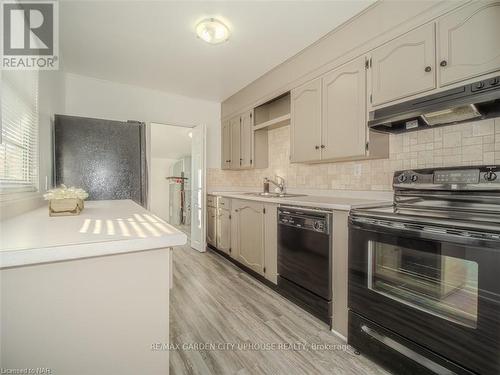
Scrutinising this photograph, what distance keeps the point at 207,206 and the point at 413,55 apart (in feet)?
10.4

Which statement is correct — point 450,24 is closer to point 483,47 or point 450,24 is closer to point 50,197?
point 483,47

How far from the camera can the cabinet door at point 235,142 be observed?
11.9ft

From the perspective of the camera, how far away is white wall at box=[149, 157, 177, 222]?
23.2ft

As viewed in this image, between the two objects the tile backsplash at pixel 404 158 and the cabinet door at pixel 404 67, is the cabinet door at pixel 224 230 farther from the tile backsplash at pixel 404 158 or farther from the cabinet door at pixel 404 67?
the cabinet door at pixel 404 67

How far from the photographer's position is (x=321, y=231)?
1.85 metres

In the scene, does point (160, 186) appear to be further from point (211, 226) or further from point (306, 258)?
point (306, 258)

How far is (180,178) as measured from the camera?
6.54 meters

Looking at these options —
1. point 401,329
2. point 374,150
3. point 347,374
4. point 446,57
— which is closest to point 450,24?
point 446,57

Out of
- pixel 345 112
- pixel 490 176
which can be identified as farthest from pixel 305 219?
pixel 490 176

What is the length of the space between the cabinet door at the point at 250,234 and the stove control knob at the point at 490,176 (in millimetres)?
1736

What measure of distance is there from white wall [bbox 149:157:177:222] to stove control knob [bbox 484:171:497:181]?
7.01 metres

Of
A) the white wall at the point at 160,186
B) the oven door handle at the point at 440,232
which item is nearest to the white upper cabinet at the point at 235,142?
the oven door handle at the point at 440,232

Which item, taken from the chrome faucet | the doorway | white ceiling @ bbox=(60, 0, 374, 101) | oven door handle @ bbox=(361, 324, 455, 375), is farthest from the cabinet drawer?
oven door handle @ bbox=(361, 324, 455, 375)

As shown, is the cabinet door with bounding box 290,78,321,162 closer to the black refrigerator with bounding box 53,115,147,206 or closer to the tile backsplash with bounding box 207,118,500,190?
the tile backsplash with bounding box 207,118,500,190
